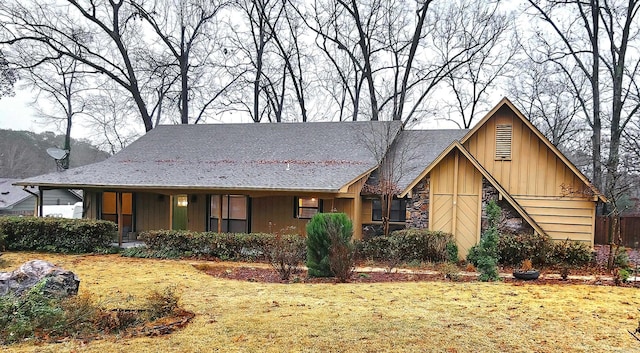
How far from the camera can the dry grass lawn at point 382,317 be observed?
4.82 metres

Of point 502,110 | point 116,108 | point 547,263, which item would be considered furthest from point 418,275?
point 116,108

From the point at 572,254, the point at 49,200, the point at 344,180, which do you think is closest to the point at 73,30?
the point at 49,200

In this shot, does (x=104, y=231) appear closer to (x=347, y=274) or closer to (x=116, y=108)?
(x=347, y=274)

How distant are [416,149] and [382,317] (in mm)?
10818

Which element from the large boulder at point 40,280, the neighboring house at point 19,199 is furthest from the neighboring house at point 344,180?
the neighboring house at point 19,199

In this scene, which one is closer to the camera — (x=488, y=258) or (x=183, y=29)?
(x=488, y=258)

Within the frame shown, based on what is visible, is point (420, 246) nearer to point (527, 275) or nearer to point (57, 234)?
point (527, 275)

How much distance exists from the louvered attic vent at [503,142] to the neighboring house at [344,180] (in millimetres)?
30

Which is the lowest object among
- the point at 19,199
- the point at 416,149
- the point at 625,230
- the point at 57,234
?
the point at 19,199

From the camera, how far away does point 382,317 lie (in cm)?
600

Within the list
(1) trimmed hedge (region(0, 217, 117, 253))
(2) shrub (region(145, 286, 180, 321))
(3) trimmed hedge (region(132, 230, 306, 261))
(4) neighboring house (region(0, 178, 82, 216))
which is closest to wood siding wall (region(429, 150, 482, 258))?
(3) trimmed hedge (region(132, 230, 306, 261))

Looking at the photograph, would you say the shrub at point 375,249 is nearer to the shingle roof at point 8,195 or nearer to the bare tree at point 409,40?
the bare tree at point 409,40

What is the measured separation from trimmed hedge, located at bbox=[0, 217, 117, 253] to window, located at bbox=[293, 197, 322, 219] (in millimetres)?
6096

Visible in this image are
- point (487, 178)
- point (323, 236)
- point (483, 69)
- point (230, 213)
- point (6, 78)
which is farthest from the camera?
point (483, 69)
